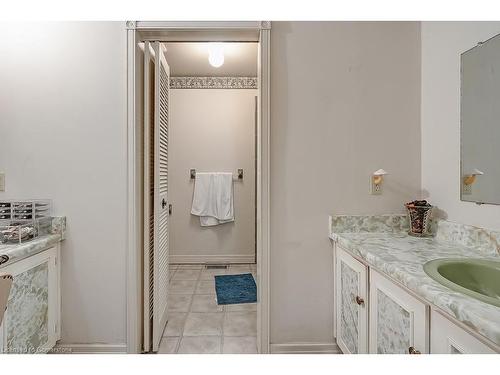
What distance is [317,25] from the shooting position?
1739 millimetres

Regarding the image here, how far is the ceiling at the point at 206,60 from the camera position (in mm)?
2814

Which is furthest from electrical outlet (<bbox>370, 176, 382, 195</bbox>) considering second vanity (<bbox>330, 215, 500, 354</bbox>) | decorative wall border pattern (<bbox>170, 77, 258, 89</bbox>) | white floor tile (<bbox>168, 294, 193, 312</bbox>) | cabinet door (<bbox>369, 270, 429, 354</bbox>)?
decorative wall border pattern (<bbox>170, 77, 258, 89</bbox>)

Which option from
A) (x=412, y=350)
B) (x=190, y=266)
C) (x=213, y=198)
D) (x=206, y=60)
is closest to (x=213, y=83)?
(x=206, y=60)

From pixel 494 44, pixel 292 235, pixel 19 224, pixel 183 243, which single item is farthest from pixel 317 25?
pixel 183 243

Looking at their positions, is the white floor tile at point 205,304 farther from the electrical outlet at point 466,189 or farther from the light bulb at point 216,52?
the light bulb at point 216,52

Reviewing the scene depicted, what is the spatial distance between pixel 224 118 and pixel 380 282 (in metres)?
2.95

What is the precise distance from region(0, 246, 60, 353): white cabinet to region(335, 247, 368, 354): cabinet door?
1.65 m

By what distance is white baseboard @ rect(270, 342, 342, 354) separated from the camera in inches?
68.2

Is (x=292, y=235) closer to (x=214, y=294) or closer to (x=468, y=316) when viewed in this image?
(x=468, y=316)

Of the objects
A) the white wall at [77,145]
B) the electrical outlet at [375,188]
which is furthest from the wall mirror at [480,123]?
the white wall at [77,145]

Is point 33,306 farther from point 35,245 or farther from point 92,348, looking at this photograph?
point 92,348

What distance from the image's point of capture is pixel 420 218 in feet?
5.16

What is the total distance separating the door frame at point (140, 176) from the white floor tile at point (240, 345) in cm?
15

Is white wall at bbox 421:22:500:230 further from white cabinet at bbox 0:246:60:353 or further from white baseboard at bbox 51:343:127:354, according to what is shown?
white cabinet at bbox 0:246:60:353
